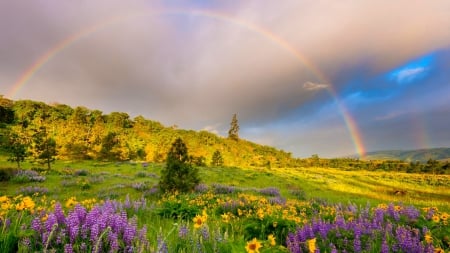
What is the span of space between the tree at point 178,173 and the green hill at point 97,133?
25.9m

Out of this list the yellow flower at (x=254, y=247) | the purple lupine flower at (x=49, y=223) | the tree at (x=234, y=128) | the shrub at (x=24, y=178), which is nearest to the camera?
the yellow flower at (x=254, y=247)

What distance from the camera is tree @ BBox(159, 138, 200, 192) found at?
1144 cm

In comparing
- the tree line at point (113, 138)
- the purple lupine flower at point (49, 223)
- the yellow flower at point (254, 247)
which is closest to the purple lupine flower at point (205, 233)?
the yellow flower at point (254, 247)

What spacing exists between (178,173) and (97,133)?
4630 cm

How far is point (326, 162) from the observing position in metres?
73.2

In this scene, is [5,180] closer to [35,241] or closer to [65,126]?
[35,241]

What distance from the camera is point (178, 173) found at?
1179cm

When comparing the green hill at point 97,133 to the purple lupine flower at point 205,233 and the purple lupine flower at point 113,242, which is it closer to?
the purple lupine flower at point 205,233

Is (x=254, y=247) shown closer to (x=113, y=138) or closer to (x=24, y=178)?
(x=24, y=178)

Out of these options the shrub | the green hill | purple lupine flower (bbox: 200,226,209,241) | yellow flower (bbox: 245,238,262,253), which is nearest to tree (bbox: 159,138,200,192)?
the shrub

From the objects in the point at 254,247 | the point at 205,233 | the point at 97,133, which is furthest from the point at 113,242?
the point at 97,133

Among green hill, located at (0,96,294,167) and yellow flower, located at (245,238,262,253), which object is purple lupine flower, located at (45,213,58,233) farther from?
green hill, located at (0,96,294,167)

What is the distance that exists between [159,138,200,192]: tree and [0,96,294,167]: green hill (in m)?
25.9

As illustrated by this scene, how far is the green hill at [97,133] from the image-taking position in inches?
1706
